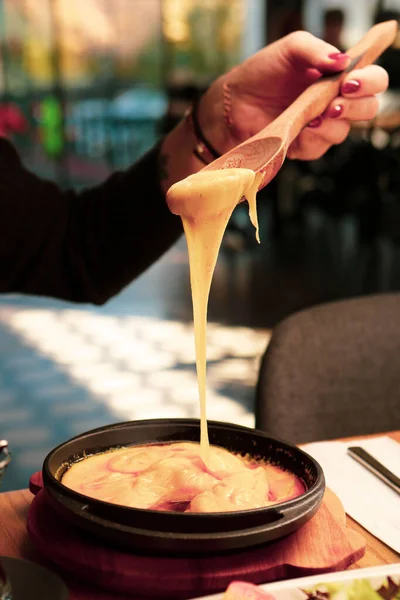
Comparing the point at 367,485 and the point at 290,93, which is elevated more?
the point at 290,93

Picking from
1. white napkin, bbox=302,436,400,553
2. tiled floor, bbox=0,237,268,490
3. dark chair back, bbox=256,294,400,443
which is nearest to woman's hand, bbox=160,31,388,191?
dark chair back, bbox=256,294,400,443

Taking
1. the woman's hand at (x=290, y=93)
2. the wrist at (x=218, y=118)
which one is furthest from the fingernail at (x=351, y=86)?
the wrist at (x=218, y=118)

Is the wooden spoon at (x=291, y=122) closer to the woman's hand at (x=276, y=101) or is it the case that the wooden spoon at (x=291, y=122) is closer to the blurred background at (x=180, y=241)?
the woman's hand at (x=276, y=101)

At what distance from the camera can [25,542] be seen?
2.71ft

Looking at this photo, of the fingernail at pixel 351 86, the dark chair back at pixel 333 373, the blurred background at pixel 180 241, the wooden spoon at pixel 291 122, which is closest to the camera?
the wooden spoon at pixel 291 122

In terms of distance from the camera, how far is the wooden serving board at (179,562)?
703 millimetres

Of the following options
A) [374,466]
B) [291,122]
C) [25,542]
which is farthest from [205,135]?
[25,542]

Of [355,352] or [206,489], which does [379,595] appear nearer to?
[206,489]

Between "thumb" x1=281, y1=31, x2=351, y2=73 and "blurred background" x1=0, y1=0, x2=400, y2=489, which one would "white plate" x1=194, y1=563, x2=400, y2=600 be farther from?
"blurred background" x1=0, y1=0, x2=400, y2=489

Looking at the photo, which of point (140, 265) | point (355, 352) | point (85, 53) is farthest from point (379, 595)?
point (85, 53)

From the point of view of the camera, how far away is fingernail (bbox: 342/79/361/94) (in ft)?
4.07

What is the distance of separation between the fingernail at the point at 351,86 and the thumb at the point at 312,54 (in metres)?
0.03

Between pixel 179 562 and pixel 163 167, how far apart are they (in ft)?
3.00

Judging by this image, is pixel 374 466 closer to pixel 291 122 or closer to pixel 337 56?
pixel 291 122
